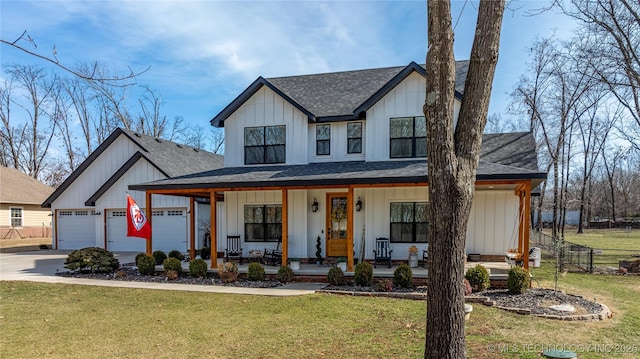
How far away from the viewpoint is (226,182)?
38.9 feet

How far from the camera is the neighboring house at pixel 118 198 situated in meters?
18.5

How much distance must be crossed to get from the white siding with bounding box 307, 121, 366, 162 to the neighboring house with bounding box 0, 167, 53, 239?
22.5 metres

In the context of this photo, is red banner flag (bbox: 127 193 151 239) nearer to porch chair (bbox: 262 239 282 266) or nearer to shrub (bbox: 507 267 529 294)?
porch chair (bbox: 262 239 282 266)

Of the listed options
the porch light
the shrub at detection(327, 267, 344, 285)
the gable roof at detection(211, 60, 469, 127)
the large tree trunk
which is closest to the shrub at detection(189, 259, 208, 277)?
the shrub at detection(327, 267, 344, 285)

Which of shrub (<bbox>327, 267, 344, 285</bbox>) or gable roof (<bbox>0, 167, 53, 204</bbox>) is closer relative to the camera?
shrub (<bbox>327, 267, 344, 285</bbox>)

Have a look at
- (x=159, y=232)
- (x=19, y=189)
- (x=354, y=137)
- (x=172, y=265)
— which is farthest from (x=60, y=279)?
(x=19, y=189)

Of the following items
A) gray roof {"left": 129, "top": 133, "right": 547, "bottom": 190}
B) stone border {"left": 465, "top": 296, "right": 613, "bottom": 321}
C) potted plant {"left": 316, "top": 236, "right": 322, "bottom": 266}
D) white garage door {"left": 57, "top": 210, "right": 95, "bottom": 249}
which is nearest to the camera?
stone border {"left": 465, "top": 296, "right": 613, "bottom": 321}

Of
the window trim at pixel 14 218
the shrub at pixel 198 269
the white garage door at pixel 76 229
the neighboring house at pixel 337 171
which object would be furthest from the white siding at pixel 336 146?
the window trim at pixel 14 218

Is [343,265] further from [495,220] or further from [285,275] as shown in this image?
[495,220]

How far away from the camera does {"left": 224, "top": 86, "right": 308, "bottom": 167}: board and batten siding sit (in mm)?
14031

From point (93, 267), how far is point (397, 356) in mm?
11527

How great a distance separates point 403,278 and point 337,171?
372 cm

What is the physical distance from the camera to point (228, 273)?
447 inches

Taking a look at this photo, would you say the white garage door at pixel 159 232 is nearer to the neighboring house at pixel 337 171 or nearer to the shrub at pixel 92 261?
the neighboring house at pixel 337 171
